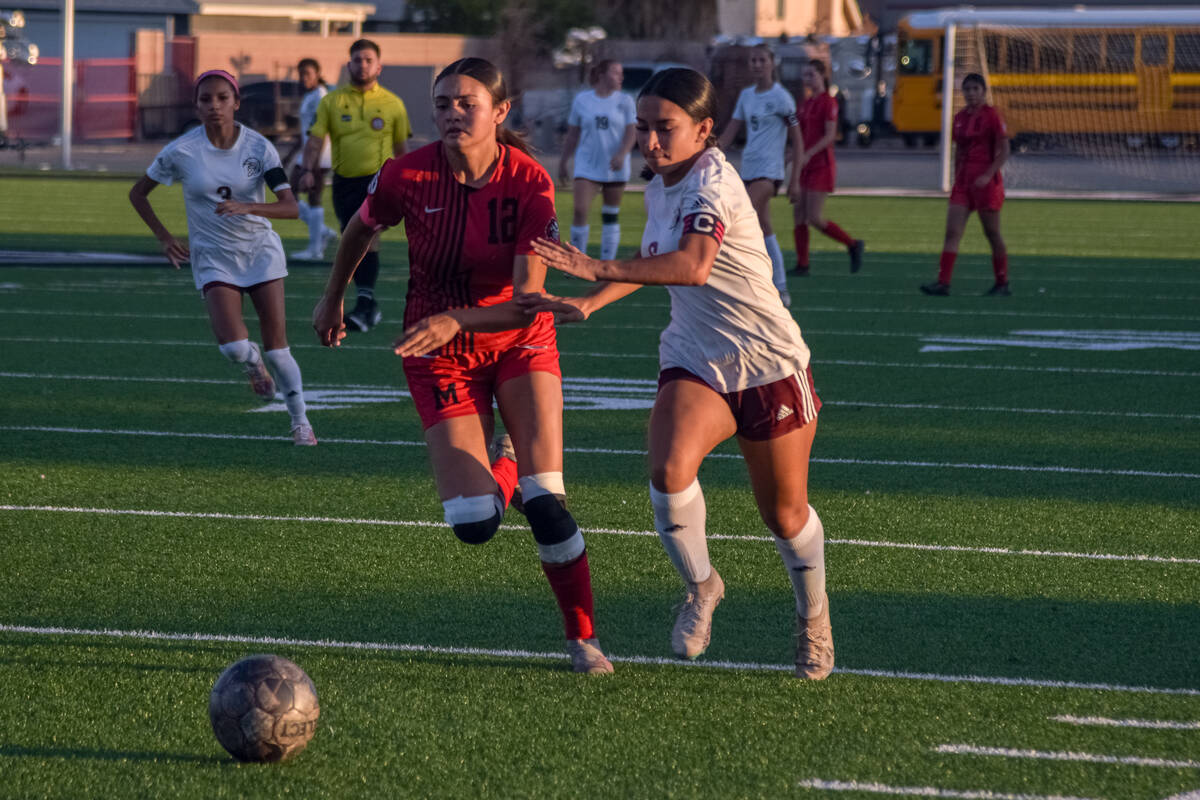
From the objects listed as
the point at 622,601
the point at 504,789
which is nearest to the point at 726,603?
the point at 622,601

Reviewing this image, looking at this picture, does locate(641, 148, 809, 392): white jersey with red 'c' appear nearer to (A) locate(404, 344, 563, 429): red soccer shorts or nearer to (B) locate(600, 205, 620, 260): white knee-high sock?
(A) locate(404, 344, 563, 429): red soccer shorts

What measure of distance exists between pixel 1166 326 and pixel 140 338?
8.85 m

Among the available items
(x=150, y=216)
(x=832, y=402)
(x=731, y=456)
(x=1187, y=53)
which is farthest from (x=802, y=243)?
(x=1187, y=53)

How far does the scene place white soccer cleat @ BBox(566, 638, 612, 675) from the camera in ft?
18.1

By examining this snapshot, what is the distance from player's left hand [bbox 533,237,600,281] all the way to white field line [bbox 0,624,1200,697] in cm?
153

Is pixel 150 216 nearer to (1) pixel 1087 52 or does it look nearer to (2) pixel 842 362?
(2) pixel 842 362

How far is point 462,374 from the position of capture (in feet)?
18.7

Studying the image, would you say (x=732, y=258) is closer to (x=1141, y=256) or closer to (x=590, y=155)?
(x=590, y=155)

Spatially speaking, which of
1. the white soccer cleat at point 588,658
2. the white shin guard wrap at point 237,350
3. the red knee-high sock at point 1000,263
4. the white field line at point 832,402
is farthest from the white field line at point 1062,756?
the red knee-high sock at point 1000,263

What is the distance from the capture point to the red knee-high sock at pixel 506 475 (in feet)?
19.5

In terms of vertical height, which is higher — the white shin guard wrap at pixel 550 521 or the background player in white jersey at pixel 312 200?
the background player in white jersey at pixel 312 200

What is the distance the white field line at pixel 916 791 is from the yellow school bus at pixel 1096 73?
32.5 metres

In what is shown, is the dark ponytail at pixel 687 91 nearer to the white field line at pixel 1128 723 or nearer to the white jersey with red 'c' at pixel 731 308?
the white jersey with red 'c' at pixel 731 308

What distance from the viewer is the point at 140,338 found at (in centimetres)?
1423
